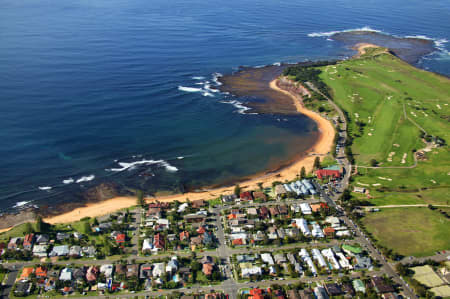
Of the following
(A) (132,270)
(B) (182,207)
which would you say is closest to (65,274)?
(A) (132,270)

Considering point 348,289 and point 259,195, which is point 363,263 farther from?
point 259,195

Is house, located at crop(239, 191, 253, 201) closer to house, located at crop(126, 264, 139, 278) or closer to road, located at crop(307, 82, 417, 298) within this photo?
road, located at crop(307, 82, 417, 298)

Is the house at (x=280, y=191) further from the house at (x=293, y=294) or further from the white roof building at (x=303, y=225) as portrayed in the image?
the house at (x=293, y=294)

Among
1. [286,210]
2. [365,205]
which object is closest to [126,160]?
[286,210]

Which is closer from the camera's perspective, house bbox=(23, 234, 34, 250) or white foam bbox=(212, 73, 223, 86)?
house bbox=(23, 234, 34, 250)

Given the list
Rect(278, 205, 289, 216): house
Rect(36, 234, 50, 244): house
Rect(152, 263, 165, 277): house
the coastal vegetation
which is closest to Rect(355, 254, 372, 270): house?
the coastal vegetation

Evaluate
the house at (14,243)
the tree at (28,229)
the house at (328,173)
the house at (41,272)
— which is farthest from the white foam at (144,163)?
the house at (328,173)

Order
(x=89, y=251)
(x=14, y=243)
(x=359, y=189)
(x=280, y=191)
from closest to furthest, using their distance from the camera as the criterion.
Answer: (x=89, y=251) → (x=14, y=243) → (x=280, y=191) → (x=359, y=189)
